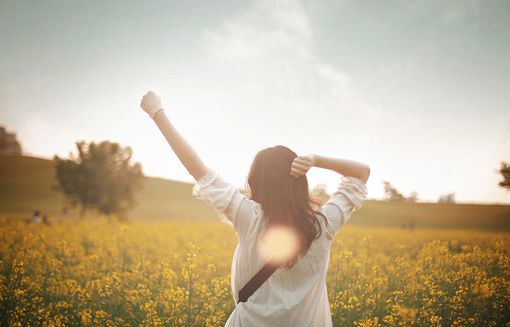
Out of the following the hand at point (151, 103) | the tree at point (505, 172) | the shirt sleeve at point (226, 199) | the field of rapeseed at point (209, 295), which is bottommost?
the field of rapeseed at point (209, 295)

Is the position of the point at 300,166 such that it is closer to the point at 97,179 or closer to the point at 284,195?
the point at 284,195

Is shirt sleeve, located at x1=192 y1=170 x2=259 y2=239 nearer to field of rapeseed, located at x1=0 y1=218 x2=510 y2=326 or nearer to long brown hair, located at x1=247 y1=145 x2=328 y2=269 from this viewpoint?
long brown hair, located at x1=247 y1=145 x2=328 y2=269

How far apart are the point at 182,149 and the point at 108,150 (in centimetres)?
3795

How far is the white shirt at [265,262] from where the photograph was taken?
1809 mm

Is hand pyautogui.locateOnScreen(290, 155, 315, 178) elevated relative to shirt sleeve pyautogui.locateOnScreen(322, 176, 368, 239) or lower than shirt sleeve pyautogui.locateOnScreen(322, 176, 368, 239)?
elevated

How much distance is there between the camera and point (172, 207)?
164ft

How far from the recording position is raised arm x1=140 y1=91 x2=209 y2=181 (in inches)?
71.7

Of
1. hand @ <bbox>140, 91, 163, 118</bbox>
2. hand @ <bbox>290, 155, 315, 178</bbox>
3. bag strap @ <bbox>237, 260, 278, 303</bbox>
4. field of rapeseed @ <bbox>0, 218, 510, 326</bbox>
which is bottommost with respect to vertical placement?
field of rapeseed @ <bbox>0, 218, 510, 326</bbox>

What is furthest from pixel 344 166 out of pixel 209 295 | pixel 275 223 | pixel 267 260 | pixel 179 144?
pixel 209 295

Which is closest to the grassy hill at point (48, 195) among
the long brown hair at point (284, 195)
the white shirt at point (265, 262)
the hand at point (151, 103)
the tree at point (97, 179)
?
the tree at point (97, 179)

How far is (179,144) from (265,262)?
0.81 metres

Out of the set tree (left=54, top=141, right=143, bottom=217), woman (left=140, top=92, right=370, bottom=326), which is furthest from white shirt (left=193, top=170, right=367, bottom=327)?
tree (left=54, top=141, right=143, bottom=217)

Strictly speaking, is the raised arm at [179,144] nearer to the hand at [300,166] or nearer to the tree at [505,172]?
the hand at [300,166]

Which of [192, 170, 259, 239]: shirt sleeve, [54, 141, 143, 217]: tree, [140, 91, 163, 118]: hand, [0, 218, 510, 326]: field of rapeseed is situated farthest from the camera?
[54, 141, 143, 217]: tree
